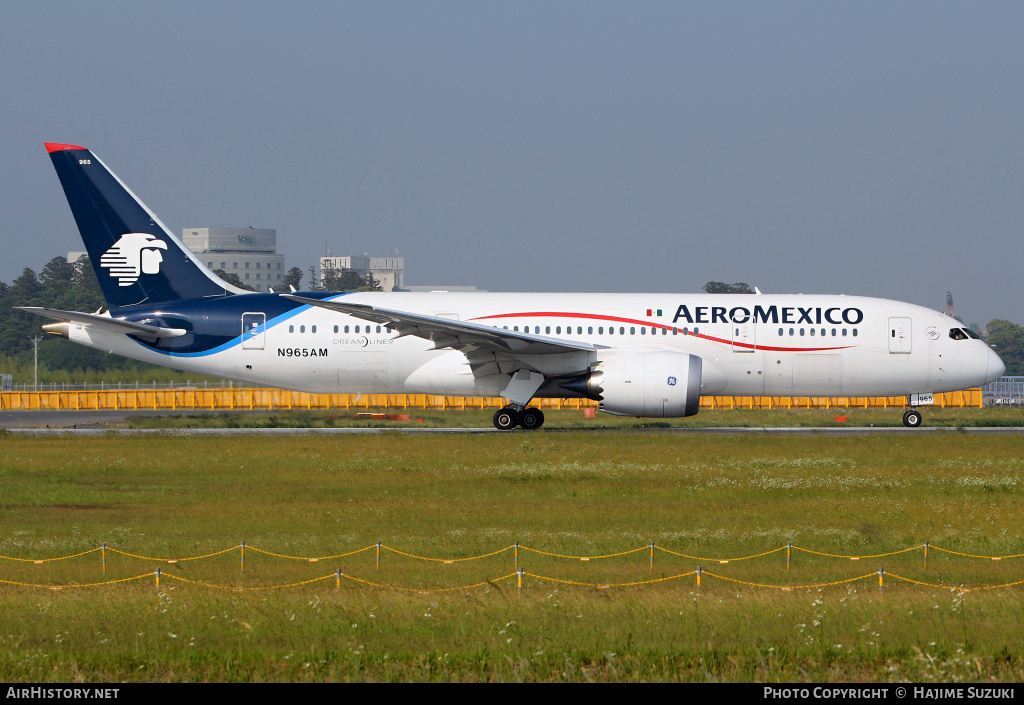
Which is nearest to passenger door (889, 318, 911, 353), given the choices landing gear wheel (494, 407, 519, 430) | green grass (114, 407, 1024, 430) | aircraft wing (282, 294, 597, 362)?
green grass (114, 407, 1024, 430)

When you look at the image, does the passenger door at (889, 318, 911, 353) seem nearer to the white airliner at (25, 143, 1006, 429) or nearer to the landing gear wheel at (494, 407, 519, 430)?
the white airliner at (25, 143, 1006, 429)

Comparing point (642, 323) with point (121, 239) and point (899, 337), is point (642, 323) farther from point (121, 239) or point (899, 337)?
point (121, 239)

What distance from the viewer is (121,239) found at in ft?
106

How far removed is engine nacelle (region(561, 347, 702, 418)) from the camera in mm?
29203

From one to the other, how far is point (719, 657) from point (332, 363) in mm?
23804

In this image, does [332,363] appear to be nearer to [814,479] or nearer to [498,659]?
[814,479]

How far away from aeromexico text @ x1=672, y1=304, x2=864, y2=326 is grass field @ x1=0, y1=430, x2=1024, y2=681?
233 inches

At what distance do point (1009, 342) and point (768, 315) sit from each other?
13352 cm

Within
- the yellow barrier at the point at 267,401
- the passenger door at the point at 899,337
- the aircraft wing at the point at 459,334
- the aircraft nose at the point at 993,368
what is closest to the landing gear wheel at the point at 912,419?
the aircraft nose at the point at 993,368

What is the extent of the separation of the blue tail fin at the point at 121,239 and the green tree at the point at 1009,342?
4691 inches

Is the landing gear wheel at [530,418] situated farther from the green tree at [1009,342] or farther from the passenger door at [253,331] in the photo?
the green tree at [1009,342]

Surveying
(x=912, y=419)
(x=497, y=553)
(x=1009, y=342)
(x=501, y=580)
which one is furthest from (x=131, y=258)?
(x=1009, y=342)

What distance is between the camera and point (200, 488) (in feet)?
66.5
